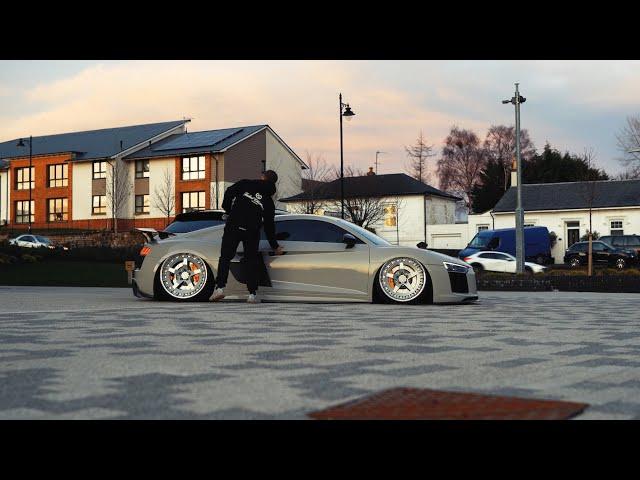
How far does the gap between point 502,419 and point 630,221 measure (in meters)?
58.4

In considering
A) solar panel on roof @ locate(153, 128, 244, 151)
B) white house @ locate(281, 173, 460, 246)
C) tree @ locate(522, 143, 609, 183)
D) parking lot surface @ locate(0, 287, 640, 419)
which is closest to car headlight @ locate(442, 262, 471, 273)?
parking lot surface @ locate(0, 287, 640, 419)

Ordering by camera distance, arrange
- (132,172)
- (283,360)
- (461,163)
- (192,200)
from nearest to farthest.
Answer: (283,360) → (192,200) → (132,172) → (461,163)

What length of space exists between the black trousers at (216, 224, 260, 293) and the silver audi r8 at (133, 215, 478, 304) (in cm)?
16

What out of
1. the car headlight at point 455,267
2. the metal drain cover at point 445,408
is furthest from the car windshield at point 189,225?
the metal drain cover at point 445,408

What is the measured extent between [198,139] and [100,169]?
8.58m

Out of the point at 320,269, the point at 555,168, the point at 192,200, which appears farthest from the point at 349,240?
the point at 555,168

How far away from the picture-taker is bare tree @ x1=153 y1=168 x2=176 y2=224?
6226cm

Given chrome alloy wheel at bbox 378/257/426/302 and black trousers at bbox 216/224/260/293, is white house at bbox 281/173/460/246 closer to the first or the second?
chrome alloy wheel at bbox 378/257/426/302

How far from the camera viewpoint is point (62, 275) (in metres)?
23.0

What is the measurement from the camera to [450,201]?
232ft

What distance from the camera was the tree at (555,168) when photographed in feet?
257

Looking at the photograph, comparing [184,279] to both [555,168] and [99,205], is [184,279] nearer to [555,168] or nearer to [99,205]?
[99,205]

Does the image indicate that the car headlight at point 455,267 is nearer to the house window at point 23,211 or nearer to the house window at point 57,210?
the house window at point 57,210
